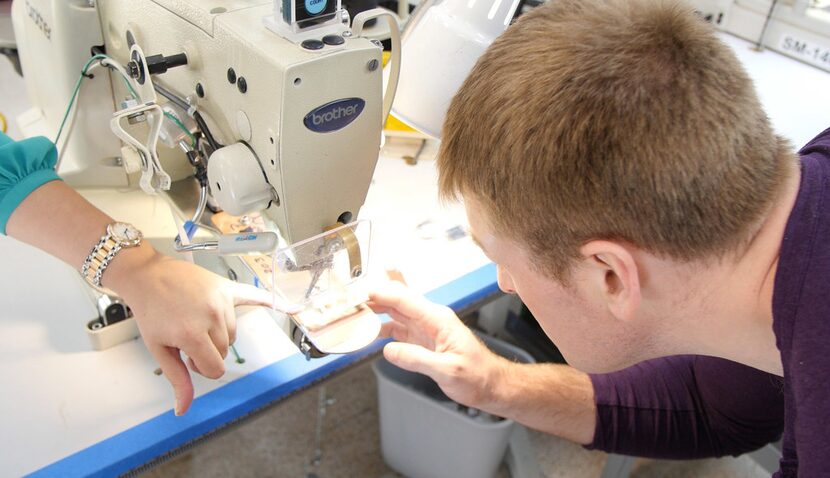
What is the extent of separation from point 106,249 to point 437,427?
104cm

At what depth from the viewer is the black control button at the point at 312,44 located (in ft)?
2.42

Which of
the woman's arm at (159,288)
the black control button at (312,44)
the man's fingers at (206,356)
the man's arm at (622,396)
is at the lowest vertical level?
the man's arm at (622,396)

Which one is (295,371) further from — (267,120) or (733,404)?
(733,404)

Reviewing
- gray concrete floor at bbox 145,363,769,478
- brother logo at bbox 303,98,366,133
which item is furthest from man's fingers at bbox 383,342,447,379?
gray concrete floor at bbox 145,363,769,478

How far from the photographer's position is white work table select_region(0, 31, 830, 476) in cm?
93

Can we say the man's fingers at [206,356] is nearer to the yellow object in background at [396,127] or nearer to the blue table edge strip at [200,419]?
the blue table edge strip at [200,419]

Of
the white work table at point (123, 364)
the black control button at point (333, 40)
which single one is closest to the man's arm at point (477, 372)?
the white work table at point (123, 364)

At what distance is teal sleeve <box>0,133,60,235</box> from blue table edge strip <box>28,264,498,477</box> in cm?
39

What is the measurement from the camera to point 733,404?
1.12 meters

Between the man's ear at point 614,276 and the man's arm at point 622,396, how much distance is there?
358mm

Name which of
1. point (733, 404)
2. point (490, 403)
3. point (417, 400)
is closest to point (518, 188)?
point (490, 403)

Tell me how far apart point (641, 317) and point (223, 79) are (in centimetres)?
60

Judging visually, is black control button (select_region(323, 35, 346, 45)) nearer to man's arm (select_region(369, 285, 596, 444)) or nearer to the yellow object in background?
man's arm (select_region(369, 285, 596, 444))

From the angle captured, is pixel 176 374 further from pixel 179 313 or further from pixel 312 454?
pixel 312 454
